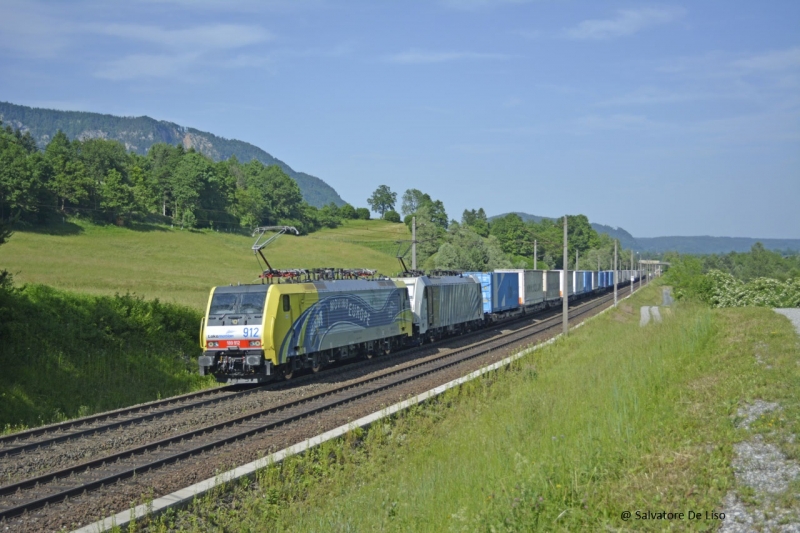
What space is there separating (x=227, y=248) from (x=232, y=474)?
6425cm

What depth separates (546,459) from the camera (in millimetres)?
8750

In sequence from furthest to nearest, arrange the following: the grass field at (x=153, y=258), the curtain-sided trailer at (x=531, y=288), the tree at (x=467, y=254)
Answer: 1. the tree at (x=467, y=254)
2. the curtain-sided trailer at (x=531, y=288)
3. the grass field at (x=153, y=258)

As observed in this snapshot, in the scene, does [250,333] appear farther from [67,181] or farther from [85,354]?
[67,181]

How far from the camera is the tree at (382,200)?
192 m

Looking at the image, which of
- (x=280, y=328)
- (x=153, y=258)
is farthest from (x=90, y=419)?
(x=153, y=258)

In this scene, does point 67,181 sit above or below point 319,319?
above

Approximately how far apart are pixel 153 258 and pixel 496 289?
3273cm

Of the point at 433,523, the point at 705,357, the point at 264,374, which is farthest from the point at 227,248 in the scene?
the point at 433,523

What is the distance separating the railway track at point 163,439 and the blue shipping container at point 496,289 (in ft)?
57.3

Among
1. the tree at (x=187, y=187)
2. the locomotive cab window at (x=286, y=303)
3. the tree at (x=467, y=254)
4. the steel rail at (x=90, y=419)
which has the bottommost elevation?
the steel rail at (x=90, y=419)

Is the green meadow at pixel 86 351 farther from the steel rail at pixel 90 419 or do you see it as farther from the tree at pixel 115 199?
the tree at pixel 115 199

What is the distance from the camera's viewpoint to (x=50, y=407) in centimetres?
1630

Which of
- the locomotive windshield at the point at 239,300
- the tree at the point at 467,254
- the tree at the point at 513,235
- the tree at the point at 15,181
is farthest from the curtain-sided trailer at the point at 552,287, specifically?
the tree at the point at 513,235

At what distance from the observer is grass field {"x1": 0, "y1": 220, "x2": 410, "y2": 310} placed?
1606 inches
